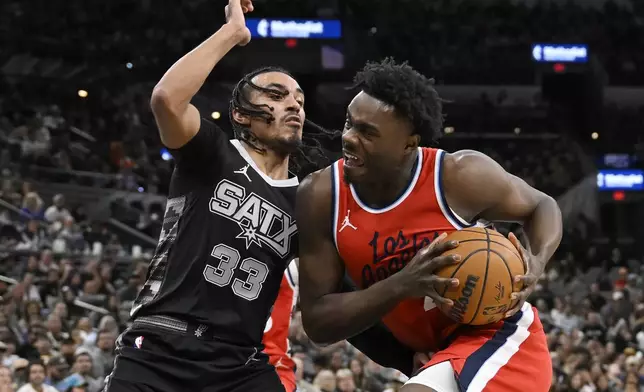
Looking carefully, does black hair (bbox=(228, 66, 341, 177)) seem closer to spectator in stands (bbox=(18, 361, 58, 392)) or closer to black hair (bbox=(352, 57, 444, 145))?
black hair (bbox=(352, 57, 444, 145))

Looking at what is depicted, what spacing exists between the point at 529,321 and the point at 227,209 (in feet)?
4.06

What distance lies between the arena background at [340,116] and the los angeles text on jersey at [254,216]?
7.00 metres

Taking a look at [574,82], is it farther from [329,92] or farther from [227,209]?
[227,209]

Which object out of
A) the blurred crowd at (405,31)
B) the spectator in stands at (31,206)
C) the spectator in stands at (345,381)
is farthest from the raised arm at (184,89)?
the blurred crowd at (405,31)

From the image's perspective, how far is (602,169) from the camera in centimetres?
2081

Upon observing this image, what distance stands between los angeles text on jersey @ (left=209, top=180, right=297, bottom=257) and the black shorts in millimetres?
419

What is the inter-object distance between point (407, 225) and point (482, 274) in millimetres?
379

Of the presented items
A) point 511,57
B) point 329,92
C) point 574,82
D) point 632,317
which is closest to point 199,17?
point 329,92

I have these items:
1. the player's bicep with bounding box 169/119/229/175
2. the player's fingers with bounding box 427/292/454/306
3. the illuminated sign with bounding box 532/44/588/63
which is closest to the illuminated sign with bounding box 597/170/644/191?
the illuminated sign with bounding box 532/44/588/63

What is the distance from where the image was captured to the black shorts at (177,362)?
3.37 metres

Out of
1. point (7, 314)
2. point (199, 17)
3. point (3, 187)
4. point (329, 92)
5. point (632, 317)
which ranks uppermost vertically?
point (199, 17)

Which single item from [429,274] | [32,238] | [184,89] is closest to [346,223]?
[429,274]

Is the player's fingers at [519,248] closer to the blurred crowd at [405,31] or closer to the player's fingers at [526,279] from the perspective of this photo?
the player's fingers at [526,279]

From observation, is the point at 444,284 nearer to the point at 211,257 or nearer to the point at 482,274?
the point at 482,274
